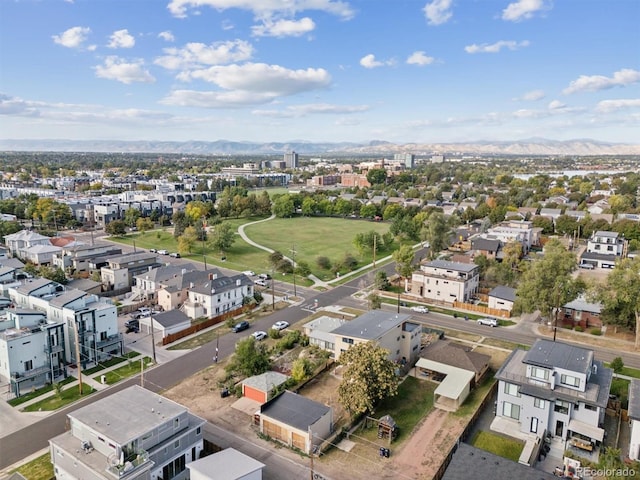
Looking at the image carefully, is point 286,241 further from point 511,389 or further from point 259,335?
point 511,389

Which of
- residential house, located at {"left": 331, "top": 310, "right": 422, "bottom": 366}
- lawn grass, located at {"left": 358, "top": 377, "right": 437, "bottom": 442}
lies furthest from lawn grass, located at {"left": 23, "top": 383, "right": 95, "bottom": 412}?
lawn grass, located at {"left": 358, "top": 377, "right": 437, "bottom": 442}

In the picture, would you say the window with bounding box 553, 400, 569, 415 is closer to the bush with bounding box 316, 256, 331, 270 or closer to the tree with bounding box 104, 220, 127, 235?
the bush with bounding box 316, 256, 331, 270

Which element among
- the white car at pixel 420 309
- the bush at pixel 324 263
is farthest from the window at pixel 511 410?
the bush at pixel 324 263

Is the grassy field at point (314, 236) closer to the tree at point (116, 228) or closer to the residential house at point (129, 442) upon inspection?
the tree at point (116, 228)

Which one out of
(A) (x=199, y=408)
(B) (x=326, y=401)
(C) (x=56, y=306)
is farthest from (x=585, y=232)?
(C) (x=56, y=306)

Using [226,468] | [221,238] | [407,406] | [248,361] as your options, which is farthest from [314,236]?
[226,468]

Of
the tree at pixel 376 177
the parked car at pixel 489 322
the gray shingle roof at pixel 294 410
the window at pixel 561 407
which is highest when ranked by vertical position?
the tree at pixel 376 177
